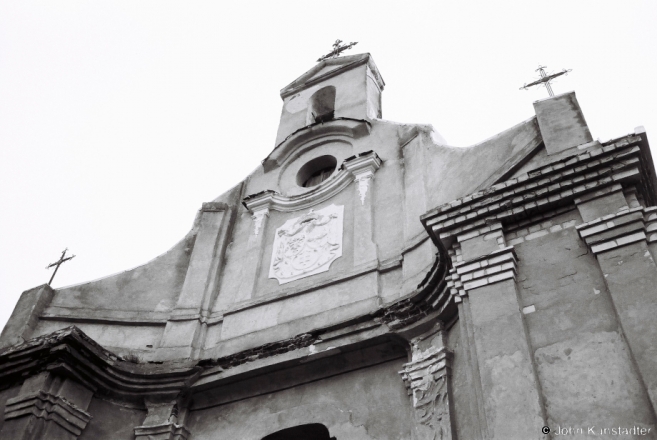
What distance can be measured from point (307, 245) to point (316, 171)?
2516 millimetres

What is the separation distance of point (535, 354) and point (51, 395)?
21.3 feet

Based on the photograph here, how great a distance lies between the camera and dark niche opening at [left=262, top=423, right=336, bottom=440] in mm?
8789

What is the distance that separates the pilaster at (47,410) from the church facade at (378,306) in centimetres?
3

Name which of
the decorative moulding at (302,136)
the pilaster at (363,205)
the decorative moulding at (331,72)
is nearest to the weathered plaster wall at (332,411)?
the pilaster at (363,205)

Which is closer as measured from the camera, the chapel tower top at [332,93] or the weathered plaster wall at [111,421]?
the weathered plaster wall at [111,421]

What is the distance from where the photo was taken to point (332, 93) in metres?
15.4

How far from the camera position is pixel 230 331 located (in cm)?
1045

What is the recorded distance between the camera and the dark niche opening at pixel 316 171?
12938mm

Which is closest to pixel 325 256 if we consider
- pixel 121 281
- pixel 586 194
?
pixel 121 281

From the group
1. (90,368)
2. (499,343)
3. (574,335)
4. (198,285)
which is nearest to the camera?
(574,335)

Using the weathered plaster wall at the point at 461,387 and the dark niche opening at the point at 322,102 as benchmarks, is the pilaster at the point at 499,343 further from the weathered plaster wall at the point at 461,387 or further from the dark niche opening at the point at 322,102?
the dark niche opening at the point at 322,102

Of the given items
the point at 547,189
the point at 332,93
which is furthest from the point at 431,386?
the point at 332,93

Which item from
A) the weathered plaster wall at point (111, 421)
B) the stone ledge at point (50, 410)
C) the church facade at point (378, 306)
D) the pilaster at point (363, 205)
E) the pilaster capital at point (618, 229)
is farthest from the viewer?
the pilaster at point (363, 205)

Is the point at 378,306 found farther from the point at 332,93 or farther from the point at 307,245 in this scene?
the point at 332,93
